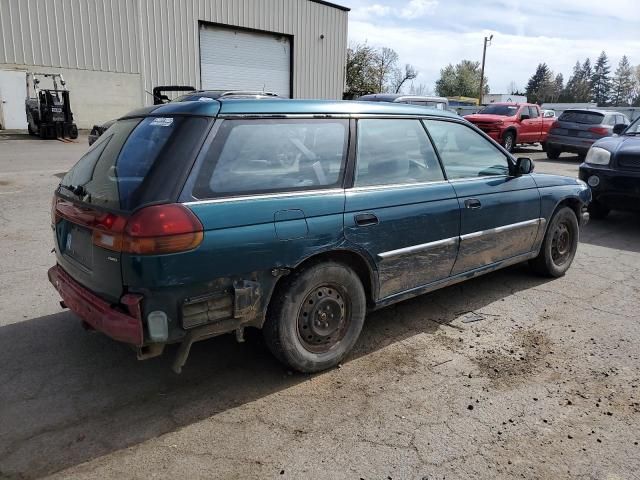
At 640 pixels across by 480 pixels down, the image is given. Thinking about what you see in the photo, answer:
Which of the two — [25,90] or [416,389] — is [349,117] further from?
[25,90]

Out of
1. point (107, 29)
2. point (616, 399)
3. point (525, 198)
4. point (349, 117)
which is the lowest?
point (616, 399)

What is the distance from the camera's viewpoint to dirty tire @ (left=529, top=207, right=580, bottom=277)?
5098 millimetres

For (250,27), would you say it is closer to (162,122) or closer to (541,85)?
(162,122)

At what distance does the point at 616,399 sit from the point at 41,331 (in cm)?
396

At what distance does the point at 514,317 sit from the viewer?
14.1ft

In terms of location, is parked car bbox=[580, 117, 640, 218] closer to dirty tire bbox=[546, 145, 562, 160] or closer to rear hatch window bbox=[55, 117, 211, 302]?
rear hatch window bbox=[55, 117, 211, 302]

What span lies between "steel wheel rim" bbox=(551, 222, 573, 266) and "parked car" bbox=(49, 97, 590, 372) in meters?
1.42

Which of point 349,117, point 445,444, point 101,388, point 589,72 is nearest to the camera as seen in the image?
point 445,444

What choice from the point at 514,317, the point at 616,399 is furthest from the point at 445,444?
the point at 514,317

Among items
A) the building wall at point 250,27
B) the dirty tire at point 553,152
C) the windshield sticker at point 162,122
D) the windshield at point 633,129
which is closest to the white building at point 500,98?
the building wall at point 250,27

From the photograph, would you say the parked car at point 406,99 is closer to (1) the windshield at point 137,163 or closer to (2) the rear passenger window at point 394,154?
(2) the rear passenger window at point 394,154

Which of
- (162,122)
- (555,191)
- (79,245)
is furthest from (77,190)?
(555,191)

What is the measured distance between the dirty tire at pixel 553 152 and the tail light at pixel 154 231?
55.6 ft

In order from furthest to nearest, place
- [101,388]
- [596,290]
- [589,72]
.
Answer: [589,72]
[596,290]
[101,388]
